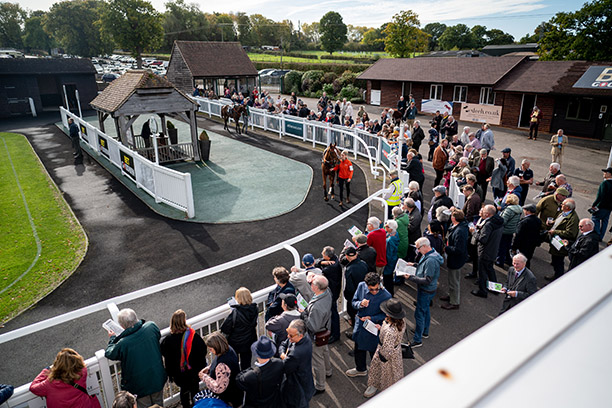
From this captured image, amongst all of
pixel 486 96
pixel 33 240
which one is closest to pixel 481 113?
pixel 486 96

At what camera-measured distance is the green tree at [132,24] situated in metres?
66.9

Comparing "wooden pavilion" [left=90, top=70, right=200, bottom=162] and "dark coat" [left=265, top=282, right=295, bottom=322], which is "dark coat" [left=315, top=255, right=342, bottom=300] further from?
"wooden pavilion" [left=90, top=70, right=200, bottom=162]

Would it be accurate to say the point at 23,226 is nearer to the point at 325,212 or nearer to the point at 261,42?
the point at 325,212

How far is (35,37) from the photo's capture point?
103 meters

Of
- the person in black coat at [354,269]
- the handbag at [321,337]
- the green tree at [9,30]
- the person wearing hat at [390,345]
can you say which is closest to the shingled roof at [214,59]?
the person in black coat at [354,269]

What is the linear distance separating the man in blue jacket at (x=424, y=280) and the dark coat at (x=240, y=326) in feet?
9.39

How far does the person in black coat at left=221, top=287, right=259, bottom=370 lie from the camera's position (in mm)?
5543

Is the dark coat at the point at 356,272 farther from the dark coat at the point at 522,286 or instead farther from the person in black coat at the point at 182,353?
the person in black coat at the point at 182,353

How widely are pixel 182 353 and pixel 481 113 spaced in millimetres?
29964

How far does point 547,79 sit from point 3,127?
37925 millimetres

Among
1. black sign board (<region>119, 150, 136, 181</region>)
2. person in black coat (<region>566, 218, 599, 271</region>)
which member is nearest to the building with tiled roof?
black sign board (<region>119, 150, 136, 181</region>)

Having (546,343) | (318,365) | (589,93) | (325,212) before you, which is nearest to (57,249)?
(325,212)

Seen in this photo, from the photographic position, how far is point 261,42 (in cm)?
13100

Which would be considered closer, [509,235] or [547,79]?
[509,235]
